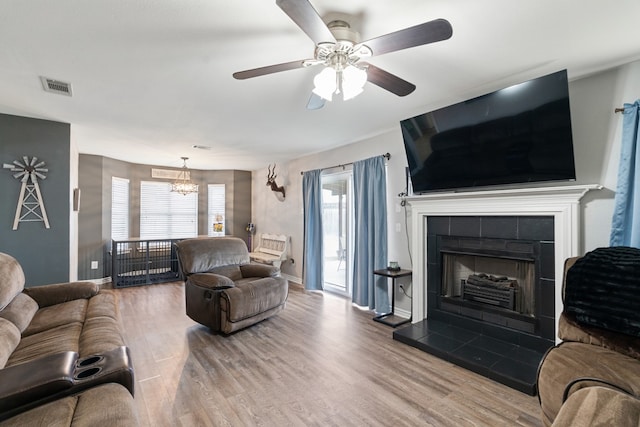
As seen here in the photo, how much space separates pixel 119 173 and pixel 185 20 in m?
5.49

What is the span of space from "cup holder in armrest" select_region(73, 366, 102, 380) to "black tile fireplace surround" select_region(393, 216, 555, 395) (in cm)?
261

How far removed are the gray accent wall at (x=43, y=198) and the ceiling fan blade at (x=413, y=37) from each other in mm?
4062

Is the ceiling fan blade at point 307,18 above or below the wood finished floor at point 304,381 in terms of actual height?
above

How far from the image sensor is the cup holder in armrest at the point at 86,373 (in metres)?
1.40

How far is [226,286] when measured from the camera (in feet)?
10.9

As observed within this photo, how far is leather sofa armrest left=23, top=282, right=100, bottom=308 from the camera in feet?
8.86

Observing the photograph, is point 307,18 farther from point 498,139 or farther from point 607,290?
point 607,290

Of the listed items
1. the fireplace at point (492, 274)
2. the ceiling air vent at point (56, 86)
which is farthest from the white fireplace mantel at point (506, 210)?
the ceiling air vent at point (56, 86)

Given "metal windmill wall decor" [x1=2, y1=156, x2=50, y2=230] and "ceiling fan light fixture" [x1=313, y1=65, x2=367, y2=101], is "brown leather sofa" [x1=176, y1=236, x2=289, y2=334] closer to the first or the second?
"metal windmill wall decor" [x1=2, y1=156, x2=50, y2=230]

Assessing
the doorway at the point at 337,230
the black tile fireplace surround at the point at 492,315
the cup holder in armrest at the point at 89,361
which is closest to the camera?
the cup holder in armrest at the point at 89,361

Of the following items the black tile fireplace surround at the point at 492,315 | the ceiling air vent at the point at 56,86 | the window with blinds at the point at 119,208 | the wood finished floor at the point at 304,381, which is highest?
the ceiling air vent at the point at 56,86

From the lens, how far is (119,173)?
20.1 feet

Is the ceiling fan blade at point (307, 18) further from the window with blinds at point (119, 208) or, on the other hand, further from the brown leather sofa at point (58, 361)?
the window with blinds at point (119, 208)

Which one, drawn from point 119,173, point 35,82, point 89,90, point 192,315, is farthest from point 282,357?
point 119,173
